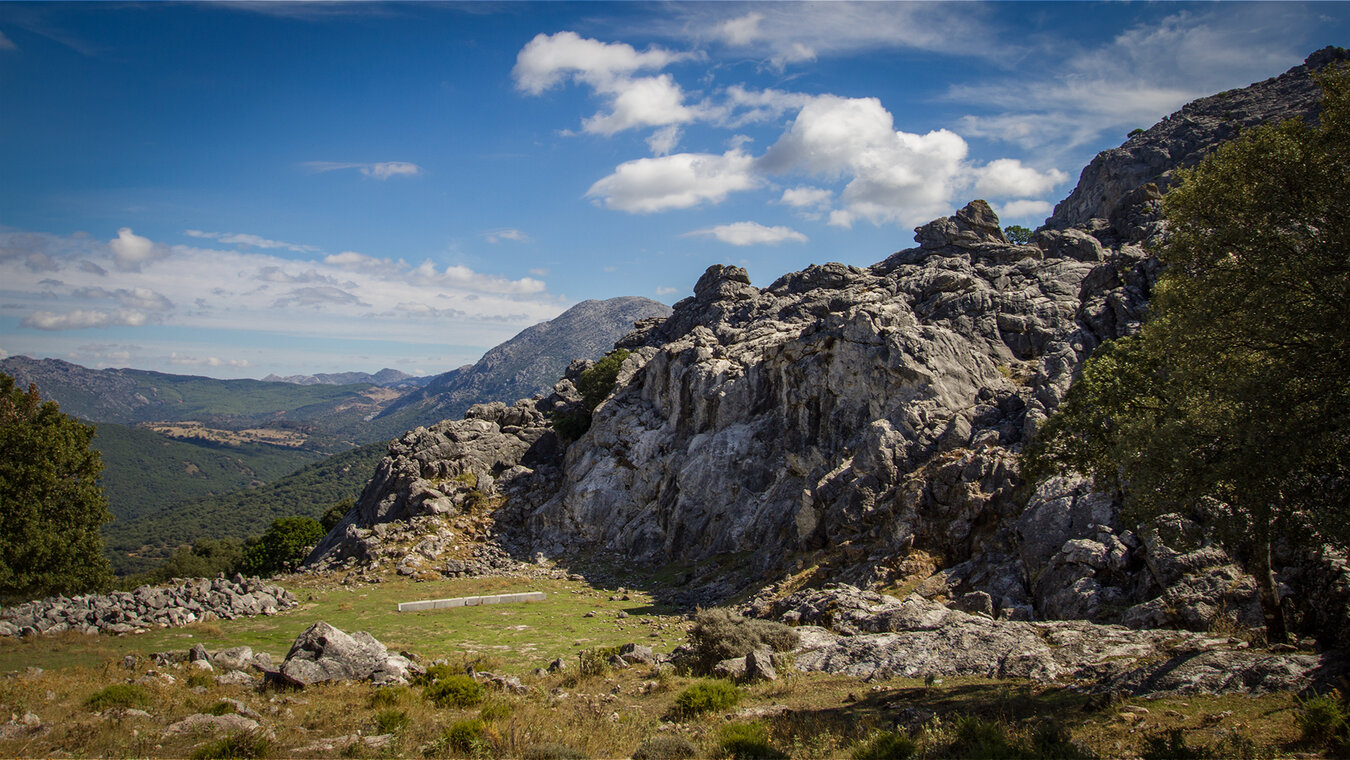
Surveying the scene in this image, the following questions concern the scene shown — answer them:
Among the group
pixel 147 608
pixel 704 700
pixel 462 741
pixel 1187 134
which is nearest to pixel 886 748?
pixel 704 700

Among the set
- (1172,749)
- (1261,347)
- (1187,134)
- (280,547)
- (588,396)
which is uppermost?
(1187,134)

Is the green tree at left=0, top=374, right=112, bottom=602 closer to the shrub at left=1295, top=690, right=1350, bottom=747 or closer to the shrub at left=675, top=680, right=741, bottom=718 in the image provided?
the shrub at left=675, top=680, right=741, bottom=718

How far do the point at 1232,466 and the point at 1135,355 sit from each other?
775cm

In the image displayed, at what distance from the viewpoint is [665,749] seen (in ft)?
46.6

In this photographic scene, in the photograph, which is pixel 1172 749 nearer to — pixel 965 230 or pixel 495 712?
pixel 495 712

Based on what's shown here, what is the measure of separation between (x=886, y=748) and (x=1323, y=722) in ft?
23.2

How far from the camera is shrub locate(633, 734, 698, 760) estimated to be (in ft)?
46.1

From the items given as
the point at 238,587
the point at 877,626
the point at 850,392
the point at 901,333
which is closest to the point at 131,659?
the point at 238,587

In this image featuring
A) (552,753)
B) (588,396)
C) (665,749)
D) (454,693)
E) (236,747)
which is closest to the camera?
(552,753)

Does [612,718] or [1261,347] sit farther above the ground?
[1261,347]

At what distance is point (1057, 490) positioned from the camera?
30188 mm

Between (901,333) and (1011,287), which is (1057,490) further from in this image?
(1011,287)

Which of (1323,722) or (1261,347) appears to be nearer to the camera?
(1323,722)

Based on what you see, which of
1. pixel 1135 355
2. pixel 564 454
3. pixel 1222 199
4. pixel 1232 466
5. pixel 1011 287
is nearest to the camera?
pixel 1232 466
